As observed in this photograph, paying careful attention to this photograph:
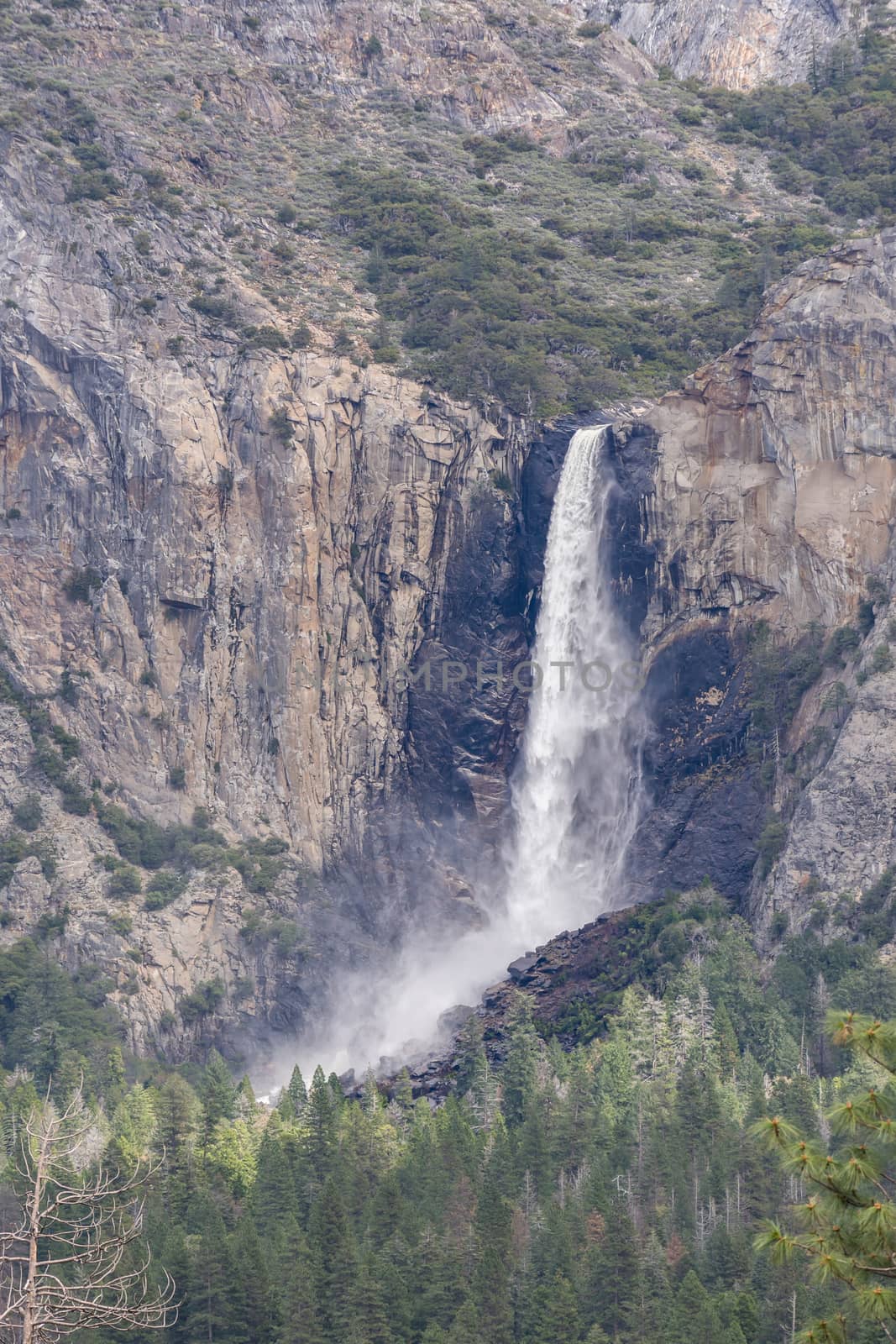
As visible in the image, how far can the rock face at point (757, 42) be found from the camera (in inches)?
7574

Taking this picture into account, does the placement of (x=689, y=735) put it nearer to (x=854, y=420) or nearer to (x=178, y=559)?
(x=854, y=420)

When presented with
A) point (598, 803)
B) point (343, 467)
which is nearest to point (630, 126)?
point (343, 467)

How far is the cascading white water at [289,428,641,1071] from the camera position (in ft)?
403

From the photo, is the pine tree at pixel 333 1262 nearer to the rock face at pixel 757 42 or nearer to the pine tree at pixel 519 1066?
the pine tree at pixel 519 1066

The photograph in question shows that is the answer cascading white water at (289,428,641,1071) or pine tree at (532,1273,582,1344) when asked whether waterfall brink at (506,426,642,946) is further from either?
pine tree at (532,1273,582,1344)

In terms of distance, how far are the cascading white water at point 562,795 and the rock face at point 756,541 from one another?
104 inches

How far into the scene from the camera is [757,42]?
19638 centimetres

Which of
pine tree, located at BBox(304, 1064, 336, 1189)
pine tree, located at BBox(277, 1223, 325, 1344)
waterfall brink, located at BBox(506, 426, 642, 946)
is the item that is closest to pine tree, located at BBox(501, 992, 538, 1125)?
pine tree, located at BBox(304, 1064, 336, 1189)

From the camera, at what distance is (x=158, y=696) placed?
127 metres

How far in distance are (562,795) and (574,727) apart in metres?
3.50

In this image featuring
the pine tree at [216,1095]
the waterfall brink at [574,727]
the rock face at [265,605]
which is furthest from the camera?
the rock face at [265,605]

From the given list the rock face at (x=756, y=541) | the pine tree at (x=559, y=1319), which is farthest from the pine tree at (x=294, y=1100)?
the pine tree at (x=559, y=1319)

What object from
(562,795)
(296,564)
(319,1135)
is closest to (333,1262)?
(319,1135)

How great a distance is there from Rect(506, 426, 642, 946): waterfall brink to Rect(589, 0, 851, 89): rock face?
244 ft
